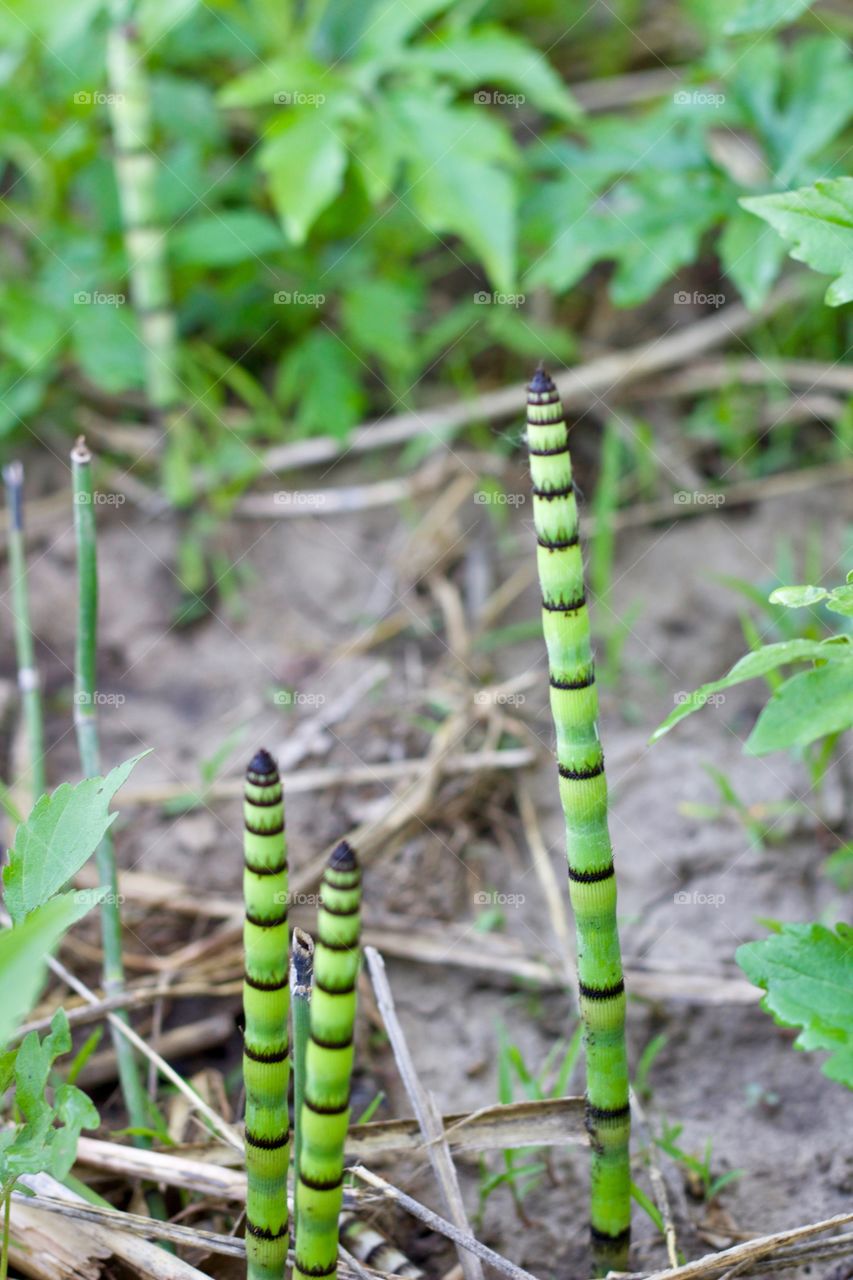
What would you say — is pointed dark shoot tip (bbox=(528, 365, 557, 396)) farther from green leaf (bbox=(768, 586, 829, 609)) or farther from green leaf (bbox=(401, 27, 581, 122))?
green leaf (bbox=(401, 27, 581, 122))
